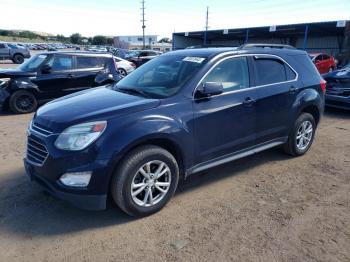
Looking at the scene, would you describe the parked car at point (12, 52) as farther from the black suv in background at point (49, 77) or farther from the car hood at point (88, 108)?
the car hood at point (88, 108)

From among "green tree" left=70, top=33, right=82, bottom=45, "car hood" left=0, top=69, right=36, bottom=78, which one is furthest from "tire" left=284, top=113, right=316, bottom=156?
"green tree" left=70, top=33, right=82, bottom=45

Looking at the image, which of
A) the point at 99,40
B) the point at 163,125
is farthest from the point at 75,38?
the point at 163,125

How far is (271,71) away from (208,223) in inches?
98.9

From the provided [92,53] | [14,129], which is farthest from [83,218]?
[92,53]

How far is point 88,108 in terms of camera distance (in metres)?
3.67

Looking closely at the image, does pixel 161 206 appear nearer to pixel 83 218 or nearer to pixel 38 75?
pixel 83 218

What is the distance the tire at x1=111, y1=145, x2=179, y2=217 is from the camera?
3.39m

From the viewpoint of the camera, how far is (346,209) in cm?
388

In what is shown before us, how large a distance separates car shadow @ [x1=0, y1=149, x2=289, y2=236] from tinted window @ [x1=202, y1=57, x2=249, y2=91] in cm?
133

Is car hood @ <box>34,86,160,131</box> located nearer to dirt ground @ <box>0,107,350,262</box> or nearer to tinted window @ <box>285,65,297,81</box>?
dirt ground @ <box>0,107,350,262</box>

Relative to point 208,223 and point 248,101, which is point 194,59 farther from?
point 208,223

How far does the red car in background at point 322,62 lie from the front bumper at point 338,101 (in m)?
11.4

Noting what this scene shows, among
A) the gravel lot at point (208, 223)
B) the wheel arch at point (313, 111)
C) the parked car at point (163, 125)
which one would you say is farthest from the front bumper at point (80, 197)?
the wheel arch at point (313, 111)

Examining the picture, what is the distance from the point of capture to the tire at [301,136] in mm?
5336
